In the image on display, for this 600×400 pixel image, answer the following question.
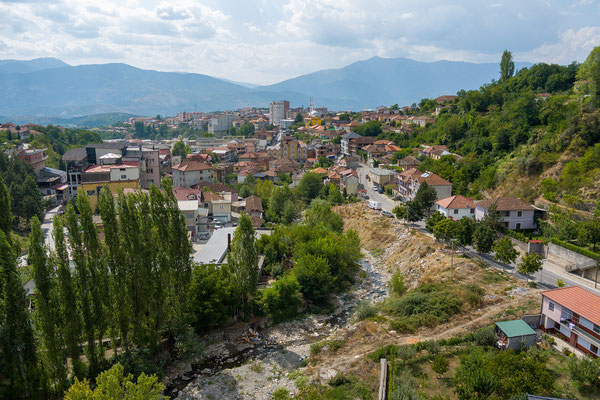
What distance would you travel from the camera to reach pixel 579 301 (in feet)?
53.1

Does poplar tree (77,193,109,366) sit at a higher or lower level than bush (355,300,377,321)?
higher

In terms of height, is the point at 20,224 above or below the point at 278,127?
below

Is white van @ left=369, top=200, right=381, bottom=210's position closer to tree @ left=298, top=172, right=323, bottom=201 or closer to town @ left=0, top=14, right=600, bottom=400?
town @ left=0, top=14, right=600, bottom=400

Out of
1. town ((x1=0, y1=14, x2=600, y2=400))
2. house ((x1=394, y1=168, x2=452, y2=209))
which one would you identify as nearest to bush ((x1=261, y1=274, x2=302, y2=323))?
town ((x1=0, y1=14, x2=600, y2=400))

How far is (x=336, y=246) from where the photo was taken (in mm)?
26391

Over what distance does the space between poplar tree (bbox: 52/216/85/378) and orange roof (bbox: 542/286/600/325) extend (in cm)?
1990

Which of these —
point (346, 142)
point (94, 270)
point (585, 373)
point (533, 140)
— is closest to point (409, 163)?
point (533, 140)

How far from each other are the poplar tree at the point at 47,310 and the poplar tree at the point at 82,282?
95 cm

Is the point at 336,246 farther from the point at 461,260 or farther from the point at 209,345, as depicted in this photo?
the point at 209,345

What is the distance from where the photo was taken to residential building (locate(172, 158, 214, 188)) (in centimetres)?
5388

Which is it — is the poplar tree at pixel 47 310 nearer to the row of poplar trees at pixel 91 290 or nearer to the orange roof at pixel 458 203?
the row of poplar trees at pixel 91 290

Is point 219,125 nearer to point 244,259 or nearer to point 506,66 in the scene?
point 506,66

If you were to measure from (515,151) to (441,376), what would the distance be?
103 ft

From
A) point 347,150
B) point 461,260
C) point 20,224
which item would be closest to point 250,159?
point 347,150
